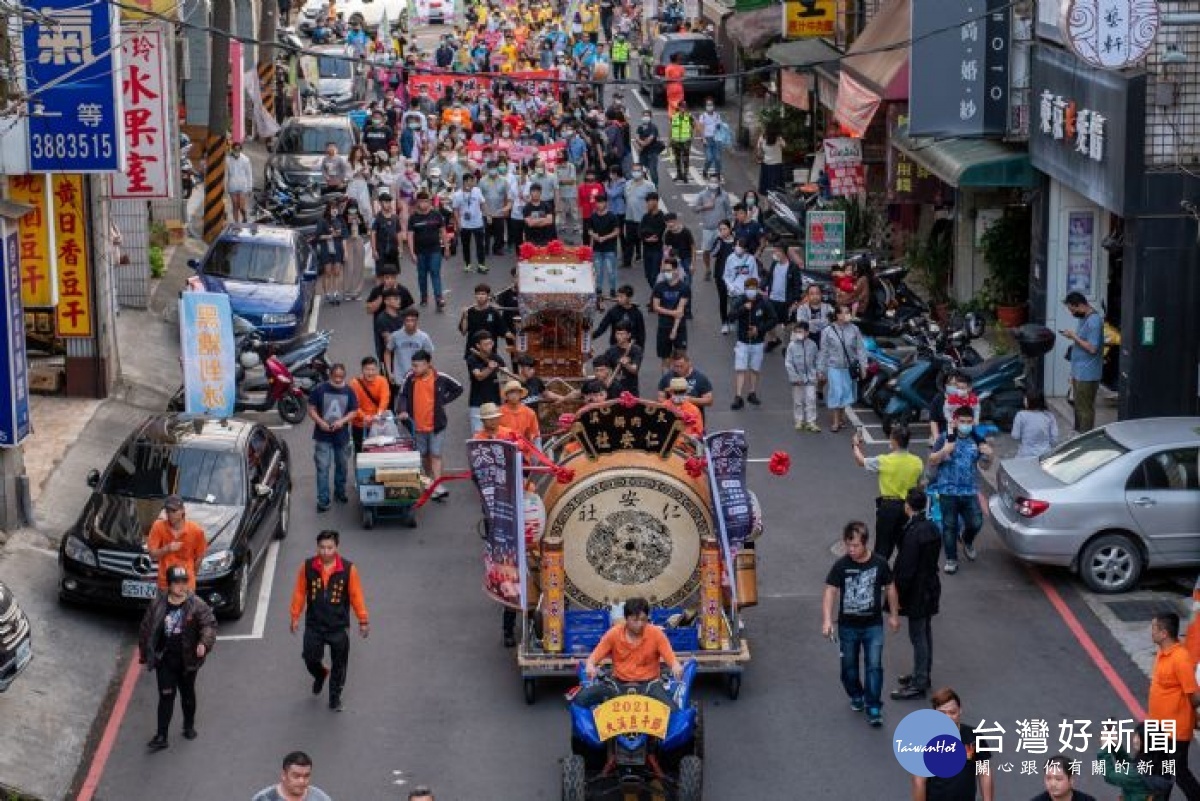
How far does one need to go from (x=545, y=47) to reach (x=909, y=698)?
163ft

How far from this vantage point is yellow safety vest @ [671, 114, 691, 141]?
153 ft

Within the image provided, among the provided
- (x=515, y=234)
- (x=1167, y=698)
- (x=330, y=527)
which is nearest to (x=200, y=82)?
(x=515, y=234)

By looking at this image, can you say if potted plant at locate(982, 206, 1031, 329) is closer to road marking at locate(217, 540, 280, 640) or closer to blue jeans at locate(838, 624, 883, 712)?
road marking at locate(217, 540, 280, 640)

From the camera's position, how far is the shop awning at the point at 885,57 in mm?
35719

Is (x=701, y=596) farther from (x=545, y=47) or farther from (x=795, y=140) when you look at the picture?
(x=545, y=47)

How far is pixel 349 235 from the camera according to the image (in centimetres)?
3547

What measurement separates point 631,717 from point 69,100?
13.0 m

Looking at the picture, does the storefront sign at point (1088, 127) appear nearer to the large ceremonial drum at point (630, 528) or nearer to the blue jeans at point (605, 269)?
the blue jeans at point (605, 269)

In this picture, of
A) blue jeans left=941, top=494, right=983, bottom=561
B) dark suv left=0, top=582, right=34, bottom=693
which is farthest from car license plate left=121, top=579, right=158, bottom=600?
blue jeans left=941, top=494, right=983, bottom=561

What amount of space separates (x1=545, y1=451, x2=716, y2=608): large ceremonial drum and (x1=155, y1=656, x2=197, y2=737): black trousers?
3.08 m

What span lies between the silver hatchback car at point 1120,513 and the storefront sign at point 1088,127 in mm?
4699

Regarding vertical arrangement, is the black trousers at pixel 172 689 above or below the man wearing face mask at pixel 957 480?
below

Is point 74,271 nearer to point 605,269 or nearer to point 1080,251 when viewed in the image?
point 605,269

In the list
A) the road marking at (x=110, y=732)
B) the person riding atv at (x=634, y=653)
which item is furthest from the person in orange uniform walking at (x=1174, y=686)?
the road marking at (x=110, y=732)
